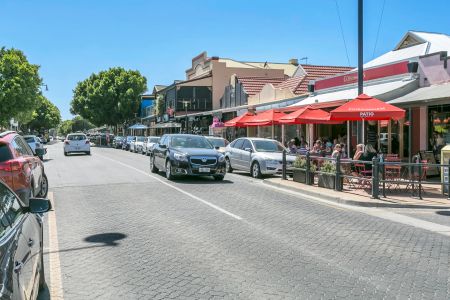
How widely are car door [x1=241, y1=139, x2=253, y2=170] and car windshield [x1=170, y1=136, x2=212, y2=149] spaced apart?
2295mm

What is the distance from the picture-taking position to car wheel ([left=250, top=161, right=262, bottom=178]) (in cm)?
1747

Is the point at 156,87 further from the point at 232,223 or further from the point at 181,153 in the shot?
the point at 232,223

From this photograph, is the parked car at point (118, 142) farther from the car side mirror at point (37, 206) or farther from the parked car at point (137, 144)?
the car side mirror at point (37, 206)

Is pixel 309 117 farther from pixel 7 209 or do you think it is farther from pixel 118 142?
pixel 118 142

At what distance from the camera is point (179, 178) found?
1644 cm

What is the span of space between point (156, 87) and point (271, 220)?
6542 cm

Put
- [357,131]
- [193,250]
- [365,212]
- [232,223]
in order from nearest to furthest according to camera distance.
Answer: [193,250]
[232,223]
[365,212]
[357,131]

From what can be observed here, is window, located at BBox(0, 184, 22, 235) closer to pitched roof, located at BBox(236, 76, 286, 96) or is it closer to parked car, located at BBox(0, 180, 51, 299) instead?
parked car, located at BBox(0, 180, 51, 299)

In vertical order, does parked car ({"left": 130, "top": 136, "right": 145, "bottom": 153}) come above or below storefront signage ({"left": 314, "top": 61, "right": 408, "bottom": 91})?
below

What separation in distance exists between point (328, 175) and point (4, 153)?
846cm

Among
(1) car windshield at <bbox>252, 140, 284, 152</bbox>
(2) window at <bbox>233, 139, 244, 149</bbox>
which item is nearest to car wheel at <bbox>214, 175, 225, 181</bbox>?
(1) car windshield at <bbox>252, 140, 284, 152</bbox>

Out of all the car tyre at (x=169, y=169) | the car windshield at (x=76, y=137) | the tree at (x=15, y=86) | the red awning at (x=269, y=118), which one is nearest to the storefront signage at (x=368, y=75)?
the red awning at (x=269, y=118)

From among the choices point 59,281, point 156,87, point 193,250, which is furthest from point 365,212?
point 156,87

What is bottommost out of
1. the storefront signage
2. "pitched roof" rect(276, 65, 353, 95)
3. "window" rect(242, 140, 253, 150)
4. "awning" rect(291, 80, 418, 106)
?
"window" rect(242, 140, 253, 150)
